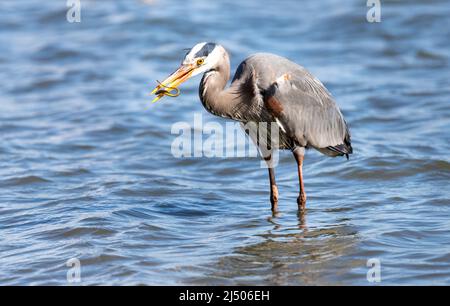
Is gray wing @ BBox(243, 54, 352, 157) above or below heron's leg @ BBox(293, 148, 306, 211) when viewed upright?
above

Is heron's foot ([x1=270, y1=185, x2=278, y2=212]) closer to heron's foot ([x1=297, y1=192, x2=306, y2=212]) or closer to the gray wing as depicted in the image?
heron's foot ([x1=297, y1=192, x2=306, y2=212])

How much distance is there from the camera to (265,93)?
920 cm

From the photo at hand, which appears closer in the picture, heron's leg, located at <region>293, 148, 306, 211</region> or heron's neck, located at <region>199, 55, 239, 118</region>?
heron's neck, located at <region>199, 55, 239, 118</region>

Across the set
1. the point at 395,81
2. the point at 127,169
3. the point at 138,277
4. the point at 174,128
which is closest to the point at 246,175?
the point at 127,169

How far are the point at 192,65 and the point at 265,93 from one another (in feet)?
3.10

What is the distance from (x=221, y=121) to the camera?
48.0 ft

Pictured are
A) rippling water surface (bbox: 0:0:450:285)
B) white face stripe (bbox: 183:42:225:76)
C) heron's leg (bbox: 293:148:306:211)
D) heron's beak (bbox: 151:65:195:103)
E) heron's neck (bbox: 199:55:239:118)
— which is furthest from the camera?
heron's leg (bbox: 293:148:306:211)

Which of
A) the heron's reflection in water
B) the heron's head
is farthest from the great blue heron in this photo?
the heron's reflection in water

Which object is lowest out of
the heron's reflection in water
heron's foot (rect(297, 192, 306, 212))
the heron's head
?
the heron's reflection in water

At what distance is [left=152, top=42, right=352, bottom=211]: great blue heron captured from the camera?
29.1ft

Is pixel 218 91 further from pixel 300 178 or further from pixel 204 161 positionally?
pixel 204 161

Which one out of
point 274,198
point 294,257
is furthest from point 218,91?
point 294,257

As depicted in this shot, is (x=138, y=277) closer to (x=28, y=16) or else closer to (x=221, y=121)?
(x=221, y=121)

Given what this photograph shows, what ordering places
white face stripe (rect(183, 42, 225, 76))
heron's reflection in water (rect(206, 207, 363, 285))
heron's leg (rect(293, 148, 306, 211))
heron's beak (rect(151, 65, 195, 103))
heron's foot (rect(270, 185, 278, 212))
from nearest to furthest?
→ heron's reflection in water (rect(206, 207, 363, 285))
heron's beak (rect(151, 65, 195, 103))
white face stripe (rect(183, 42, 225, 76))
heron's leg (rect(293, 148, 306, 211))
heron's foot (rect(270, 185, 278, 212))
